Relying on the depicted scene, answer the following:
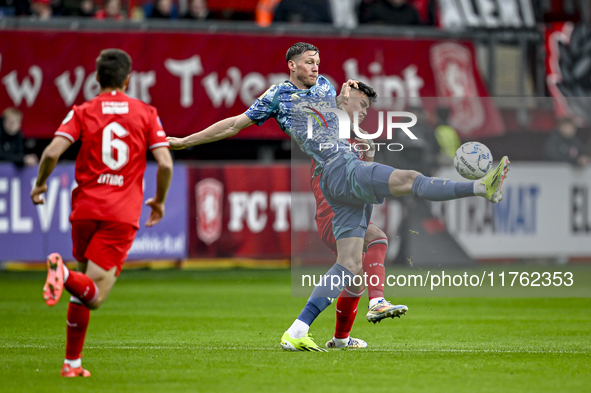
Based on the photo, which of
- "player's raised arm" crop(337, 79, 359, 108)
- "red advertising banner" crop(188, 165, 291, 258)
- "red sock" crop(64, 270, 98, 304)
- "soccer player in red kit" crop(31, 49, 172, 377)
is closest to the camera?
"red sock" crop(64, 270, 98, 304)

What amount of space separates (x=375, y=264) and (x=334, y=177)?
0.77 metres

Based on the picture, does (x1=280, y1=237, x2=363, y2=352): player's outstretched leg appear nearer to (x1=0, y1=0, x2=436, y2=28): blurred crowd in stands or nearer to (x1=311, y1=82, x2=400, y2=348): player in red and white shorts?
(x1=311, y1=82, x2=400, y2=348): player in red and white shorts

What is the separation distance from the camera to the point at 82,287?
508 centimetres

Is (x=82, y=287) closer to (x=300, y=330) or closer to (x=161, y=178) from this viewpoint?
(x=161, y=178)

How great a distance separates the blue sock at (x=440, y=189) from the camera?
18.9 feet

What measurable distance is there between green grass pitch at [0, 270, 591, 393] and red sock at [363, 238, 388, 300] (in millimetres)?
464

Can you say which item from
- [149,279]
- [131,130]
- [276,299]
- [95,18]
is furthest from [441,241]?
[131,130]

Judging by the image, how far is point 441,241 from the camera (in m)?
12.6

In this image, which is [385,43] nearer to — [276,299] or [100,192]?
[276,299]

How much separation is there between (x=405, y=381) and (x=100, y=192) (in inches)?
81.5

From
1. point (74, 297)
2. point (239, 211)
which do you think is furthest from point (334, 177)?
point (239, 211)

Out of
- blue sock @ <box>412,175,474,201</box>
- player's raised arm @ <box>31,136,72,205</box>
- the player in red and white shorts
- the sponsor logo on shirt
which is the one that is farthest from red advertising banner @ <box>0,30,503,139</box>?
player's raised arm @ <box>31,136,72,205</box>

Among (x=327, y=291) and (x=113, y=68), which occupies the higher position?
(x=113, y=68)

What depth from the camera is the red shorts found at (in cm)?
525
